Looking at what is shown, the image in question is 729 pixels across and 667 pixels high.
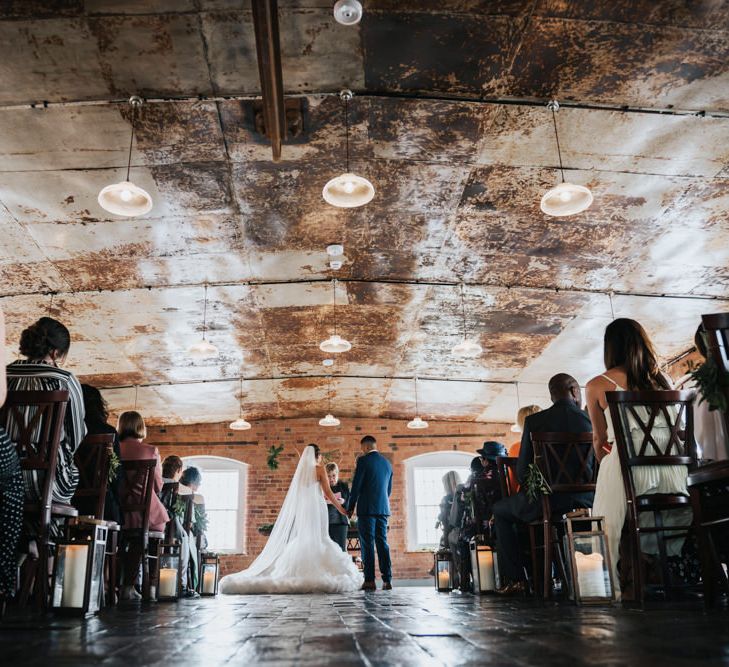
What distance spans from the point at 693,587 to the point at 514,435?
12743mm

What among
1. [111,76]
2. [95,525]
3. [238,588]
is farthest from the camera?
[238,588]

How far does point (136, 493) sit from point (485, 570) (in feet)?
7.93

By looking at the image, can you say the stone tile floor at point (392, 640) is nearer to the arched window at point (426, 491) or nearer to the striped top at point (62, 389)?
the striped top at point (62, 389)

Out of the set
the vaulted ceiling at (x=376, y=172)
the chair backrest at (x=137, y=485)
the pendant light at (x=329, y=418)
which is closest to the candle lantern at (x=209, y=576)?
the chair backrest at (x=137, y=485)

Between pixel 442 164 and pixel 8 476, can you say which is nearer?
pixel 8 476

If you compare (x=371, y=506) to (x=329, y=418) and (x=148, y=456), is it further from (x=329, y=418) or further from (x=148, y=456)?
(x=329, y=418)

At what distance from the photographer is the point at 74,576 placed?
8.16 ft

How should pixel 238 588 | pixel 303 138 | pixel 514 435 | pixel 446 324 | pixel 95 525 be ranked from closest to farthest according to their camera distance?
pixel 95 525 → pixel 303 138 → pixel 238 588 → pixel 446 324 → pixel 514 435

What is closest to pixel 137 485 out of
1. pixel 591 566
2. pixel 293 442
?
pixel 591 566

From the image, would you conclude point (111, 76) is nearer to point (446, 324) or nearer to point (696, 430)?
point (696, 430)

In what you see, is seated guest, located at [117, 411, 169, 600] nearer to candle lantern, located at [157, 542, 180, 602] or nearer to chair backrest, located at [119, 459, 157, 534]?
chair backrest, located at [119, 459, 157, 534]

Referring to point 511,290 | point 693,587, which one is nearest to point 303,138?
point 511,290

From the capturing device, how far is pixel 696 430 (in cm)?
303

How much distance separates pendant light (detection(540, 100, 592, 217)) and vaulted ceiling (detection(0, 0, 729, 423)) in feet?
2.20
